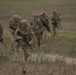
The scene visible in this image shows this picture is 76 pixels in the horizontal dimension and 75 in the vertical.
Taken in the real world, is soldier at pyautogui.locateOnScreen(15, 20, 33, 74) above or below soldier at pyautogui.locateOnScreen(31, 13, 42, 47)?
above

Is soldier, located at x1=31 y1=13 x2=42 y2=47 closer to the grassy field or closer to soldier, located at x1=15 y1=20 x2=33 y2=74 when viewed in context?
the grassy field

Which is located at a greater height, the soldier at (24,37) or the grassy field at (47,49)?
the soldier at (24,37)

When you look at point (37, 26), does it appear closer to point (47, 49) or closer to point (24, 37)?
point (47, 49)

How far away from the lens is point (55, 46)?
23844mm

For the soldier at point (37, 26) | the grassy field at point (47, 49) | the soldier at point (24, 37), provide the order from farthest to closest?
the soldier at point (37, 26), the grassy field at point (47, 49), the soldier at point (24, 37)

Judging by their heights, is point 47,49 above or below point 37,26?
below

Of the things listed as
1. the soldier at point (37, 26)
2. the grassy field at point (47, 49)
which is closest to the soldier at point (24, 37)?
the grassy field at point (47, 49)

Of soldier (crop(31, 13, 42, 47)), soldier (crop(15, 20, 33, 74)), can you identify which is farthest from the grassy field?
soldier (crop(15, 20, 33, 74))

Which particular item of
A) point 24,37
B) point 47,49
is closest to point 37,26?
point 47,49

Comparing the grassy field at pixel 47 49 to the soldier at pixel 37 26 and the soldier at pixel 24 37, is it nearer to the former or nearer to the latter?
the soldier at pixel 37 26

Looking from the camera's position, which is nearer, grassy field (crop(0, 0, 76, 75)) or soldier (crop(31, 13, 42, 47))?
grassy field (crop(0, 0, 76, 75))

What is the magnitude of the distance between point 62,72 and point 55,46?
28.6 ft

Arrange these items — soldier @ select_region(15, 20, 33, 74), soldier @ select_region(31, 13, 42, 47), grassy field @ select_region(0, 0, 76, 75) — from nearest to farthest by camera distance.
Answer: soldier @ select_region(15, 20, 33, 74) < grassy field @ select_region(0, 0, 76, 75) < soldier @ select_region(31, 13, 42, 47)

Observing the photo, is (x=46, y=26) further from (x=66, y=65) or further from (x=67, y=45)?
(x=66, y=65)
